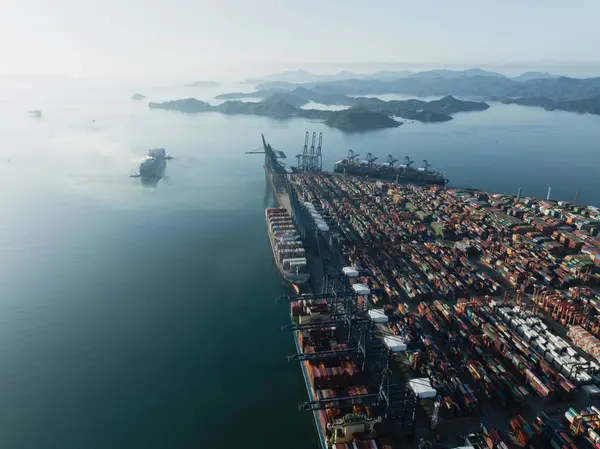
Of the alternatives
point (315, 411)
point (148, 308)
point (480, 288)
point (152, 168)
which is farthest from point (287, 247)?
point (152, 168)

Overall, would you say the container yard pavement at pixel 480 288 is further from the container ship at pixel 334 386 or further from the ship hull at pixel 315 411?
the ship hull at pixel 315 411

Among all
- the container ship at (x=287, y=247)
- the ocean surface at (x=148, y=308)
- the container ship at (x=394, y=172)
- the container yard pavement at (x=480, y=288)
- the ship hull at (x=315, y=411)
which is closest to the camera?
the ship hull at (x=315, y=411)

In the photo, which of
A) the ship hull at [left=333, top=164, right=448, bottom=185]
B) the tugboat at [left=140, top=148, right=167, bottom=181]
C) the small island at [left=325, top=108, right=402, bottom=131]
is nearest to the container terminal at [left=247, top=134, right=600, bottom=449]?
the ship hull at [left=333, top=164, right=448, bottom=185]

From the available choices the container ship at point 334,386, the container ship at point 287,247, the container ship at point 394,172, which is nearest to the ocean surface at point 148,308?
the container ship at point 334,386

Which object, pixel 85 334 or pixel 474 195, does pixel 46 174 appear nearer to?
pixel 85 334

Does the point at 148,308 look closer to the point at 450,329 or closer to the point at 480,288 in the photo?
the point at 450,329

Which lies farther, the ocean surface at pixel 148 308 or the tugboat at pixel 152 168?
the tugboat at pixel 152 168
